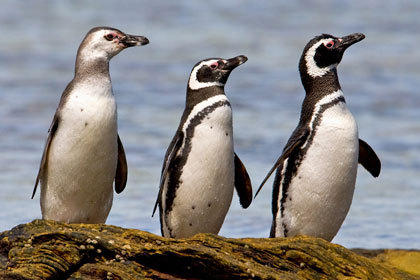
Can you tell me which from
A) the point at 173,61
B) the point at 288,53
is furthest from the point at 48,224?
the point at 288,53

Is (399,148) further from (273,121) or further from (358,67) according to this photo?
(358,67)

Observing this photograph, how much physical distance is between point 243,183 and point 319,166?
742 millimetres

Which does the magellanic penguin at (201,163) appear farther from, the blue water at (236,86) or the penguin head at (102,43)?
the blue water at (236,86)

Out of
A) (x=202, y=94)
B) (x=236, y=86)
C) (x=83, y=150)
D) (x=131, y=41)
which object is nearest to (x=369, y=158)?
(x=202, y=94)

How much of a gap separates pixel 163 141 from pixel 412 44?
1146 cm

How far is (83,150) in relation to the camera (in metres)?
6.27

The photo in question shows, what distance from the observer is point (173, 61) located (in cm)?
1973

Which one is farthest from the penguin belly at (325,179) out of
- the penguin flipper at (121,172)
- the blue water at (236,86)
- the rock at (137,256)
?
the blue water at (236,86)

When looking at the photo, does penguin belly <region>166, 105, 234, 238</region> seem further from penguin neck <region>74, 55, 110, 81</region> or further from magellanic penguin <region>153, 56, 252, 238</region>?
penguin neck <region>74, 55, 110, 81</region>

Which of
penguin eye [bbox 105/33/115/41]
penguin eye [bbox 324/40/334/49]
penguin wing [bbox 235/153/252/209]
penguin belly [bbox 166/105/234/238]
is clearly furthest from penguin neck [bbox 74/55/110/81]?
penguin eye [bbox 324/40/334/49]

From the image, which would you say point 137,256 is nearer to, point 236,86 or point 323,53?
point 323,53

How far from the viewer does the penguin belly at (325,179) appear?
6.59 metres

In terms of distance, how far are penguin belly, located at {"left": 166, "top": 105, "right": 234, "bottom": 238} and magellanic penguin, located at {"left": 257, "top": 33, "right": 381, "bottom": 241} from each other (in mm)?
378

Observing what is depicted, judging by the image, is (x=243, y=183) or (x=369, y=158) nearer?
(x=243, y=183)
